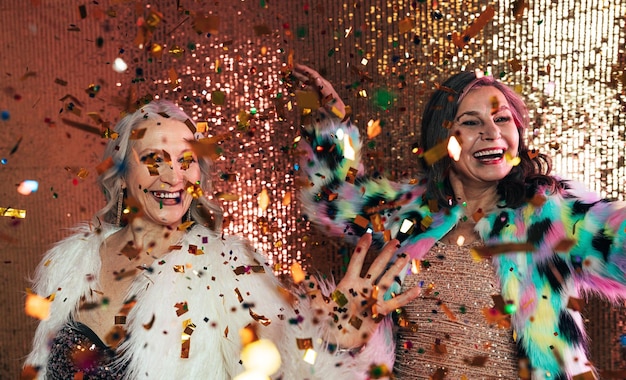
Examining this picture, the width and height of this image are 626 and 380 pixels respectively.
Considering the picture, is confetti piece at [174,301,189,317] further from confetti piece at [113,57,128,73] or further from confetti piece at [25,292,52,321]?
confetti piece at [113,57,128,73]

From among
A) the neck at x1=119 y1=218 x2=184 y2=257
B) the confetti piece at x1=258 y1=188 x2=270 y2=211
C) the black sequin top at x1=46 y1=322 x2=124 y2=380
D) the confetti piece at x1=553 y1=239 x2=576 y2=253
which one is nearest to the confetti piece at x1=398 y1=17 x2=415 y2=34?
the confetti piece at x1=258 y1=188 x2=270 y2=211

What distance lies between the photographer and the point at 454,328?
4.85ft

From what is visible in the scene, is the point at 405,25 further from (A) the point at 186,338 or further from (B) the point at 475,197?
(A) the point at 186,338

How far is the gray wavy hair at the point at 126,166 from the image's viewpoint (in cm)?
155

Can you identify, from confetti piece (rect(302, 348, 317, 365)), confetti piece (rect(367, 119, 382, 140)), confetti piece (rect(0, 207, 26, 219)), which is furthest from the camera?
confetti piece (rect(0, 207, 26, 219))

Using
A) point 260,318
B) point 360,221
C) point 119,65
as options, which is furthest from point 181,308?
point 119,65

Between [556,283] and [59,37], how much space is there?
5.41 feet

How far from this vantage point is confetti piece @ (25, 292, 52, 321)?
1.54 meters

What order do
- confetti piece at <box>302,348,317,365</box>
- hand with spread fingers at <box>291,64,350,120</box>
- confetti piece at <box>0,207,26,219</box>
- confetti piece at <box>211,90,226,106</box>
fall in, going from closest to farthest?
1. confetti piece at <box>302,348,317,365</box>
2. hand with spread fingers at <box>291,64,350,120</box>
3. confetti piece at <box>211,90,226,106</box>
4. confetti piece at <box>0,207,26,219</box>

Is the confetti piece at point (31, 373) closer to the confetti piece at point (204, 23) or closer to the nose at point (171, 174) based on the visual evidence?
the nose at point (171, 174)

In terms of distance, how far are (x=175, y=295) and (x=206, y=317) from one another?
0.30ft

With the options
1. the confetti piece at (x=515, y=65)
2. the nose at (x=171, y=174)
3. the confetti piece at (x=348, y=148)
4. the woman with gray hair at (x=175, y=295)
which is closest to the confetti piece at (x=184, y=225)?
the woman with gray hair at (x=175, y=295)

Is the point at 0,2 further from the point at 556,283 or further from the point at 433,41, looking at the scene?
the point at 556,283

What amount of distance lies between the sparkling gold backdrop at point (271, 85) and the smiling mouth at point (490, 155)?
1.30ft
